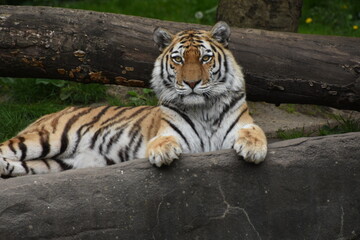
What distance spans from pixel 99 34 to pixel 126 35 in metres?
0.23

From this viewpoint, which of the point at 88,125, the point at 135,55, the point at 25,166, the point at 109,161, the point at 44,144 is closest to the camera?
the point at 25,166

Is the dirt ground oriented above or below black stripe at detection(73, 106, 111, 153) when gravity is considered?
below

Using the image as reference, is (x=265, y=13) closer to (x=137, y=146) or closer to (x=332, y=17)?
(x=137, y=146)

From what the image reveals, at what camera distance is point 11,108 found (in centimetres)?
720

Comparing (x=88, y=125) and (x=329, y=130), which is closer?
(x=88, y=125)

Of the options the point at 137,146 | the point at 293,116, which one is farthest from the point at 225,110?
the point at 293,116

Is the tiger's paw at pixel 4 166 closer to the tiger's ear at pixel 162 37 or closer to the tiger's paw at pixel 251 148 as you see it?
the tiger's ear at pixel 162 37

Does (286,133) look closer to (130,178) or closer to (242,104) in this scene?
(242,104)

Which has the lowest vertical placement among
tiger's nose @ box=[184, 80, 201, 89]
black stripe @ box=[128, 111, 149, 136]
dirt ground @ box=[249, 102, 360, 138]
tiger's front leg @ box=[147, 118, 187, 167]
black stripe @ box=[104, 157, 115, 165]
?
dirt ground @ box=[249, 102, 360, 138]

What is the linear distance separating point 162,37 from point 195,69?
510 mm

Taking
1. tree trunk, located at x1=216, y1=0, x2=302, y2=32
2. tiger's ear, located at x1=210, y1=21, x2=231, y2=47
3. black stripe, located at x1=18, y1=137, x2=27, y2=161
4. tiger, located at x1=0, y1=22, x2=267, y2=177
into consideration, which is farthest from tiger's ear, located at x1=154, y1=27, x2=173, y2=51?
tree trunk, located at x1=216, y1=0, x2=302, y2=32

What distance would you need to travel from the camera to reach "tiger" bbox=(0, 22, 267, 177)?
14.8 ft

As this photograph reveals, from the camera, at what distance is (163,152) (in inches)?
165

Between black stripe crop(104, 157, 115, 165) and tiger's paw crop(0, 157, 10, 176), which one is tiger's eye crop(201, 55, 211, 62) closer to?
black stripe crop(104, 157, 115, 165)
